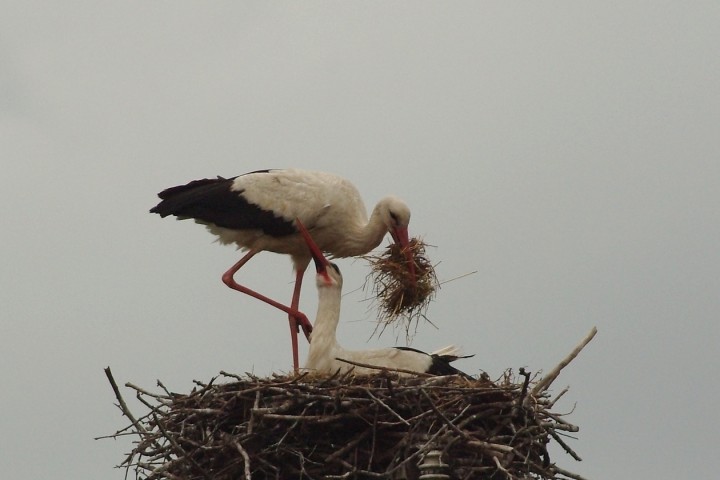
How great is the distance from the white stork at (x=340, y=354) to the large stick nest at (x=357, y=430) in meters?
0.59

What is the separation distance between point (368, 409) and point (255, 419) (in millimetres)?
657

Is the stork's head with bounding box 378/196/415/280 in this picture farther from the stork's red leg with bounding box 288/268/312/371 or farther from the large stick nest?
the large stick nest

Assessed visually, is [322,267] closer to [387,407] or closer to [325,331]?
[325,331]

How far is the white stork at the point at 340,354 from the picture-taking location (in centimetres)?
1027

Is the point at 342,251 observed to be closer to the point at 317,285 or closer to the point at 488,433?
the point at 317,285

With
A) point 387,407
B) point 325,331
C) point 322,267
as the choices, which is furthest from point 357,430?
point 322,267

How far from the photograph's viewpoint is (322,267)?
11.6 metres

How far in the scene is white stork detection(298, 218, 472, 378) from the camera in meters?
10.3

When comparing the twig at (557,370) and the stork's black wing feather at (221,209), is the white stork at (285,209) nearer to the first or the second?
the stork's black wing feather at (221,209)

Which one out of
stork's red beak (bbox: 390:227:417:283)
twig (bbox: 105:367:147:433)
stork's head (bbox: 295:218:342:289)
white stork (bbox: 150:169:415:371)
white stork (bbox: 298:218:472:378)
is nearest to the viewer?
twig (bbox: 105:367:147:433)

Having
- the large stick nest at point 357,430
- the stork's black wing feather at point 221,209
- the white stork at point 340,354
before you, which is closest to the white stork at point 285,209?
the stork's black wing feather at point 221,209

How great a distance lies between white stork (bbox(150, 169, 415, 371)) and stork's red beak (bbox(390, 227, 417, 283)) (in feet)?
0.33

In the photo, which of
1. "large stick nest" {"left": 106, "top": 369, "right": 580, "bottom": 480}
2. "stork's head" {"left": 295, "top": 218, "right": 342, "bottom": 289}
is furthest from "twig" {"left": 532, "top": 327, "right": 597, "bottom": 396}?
"stork's head" {"left": 295, "top": 218, "right": 342, "bottom": 289}

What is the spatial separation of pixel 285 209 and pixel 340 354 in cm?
220
